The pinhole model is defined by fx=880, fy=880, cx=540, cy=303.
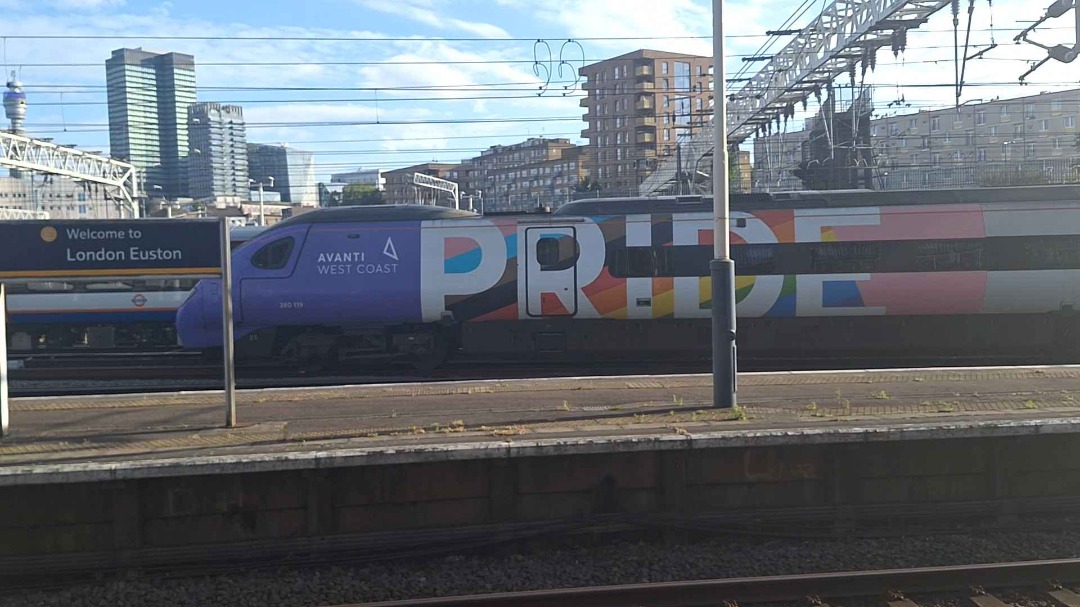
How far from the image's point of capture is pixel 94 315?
69.9 ft

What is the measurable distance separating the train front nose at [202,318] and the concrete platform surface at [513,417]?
4796 millimetres

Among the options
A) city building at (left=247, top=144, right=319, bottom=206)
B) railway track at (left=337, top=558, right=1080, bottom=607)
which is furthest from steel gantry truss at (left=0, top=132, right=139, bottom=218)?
city building at (left=247, top=144, right=319, bottom=206)

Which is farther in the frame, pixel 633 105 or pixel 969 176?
pixel 633 105

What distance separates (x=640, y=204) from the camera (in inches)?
636

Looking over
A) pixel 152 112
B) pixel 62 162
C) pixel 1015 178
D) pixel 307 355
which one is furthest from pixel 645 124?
pixel 152 112

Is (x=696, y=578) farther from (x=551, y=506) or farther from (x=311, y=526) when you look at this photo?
(x=311, y=526)

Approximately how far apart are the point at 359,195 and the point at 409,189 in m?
6.06

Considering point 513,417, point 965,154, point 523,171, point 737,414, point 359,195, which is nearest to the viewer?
point 737,414

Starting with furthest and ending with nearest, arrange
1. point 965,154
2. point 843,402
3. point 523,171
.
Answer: point 523,171, point 965,154, point 843,402

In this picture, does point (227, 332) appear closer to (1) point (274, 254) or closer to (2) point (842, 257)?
(1) point (274, 254)

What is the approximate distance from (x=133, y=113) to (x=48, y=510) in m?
122

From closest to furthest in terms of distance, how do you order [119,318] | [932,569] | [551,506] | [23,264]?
[932,569], [551,506], [23,264], [119,318]

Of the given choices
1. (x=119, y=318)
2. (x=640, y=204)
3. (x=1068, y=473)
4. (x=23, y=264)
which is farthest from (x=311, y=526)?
Answer: (x=119, y=318)

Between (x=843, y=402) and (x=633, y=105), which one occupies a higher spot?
(x=633, y=105)
